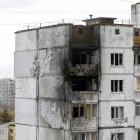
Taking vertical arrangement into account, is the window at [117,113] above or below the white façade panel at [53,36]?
below

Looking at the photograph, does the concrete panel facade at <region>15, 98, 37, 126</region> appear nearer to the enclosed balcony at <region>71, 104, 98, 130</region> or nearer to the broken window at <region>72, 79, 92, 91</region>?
the broken window at <region>72, 79, 92, 91</region>

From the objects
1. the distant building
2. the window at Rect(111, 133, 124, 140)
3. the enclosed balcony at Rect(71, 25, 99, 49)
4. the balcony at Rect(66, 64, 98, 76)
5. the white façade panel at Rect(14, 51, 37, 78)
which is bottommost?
the distant building

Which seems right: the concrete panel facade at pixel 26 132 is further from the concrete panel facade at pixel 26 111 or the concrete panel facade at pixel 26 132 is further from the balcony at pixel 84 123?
the balcony at pixel 84 123

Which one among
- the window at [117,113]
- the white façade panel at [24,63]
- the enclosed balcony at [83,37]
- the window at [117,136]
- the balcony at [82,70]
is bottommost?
the window at [117,136]

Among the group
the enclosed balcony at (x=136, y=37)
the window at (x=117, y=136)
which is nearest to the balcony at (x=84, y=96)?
the window at (x=117, y=136)

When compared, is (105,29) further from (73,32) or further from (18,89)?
(18,89)

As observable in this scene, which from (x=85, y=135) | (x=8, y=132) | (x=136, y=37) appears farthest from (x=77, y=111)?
(x=8, y=132)

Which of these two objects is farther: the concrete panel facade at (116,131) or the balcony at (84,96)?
the concrete panel facade at (116,131)

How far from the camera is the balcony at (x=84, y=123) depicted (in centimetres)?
5900

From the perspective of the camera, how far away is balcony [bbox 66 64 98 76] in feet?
194

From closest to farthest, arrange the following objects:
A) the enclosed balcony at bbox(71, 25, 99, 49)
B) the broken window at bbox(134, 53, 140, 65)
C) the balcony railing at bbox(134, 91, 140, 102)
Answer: the enclosed balcony at bbox(71, 25, 99, 49), the balcony railing at bbox(134, 91, 140, 102), the broken window at bbox(134, 53, 140, 65)

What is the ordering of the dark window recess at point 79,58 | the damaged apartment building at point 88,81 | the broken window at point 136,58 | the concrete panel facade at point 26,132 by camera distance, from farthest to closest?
1. the concrete panel facade at point 26,132
2. the broken window at point 136,58
3. the dark window recess at point 79,58
4. the damaged apartment building at point 88,81

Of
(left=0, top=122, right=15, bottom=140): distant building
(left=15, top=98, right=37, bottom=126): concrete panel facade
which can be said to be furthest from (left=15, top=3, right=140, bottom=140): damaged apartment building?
(left=0, top=122, right=15, bottom=140): distant building

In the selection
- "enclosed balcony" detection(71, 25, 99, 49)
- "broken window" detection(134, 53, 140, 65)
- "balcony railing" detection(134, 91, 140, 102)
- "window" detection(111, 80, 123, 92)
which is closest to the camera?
"enclosed balcony" detection(71, 25, 99, 49)
